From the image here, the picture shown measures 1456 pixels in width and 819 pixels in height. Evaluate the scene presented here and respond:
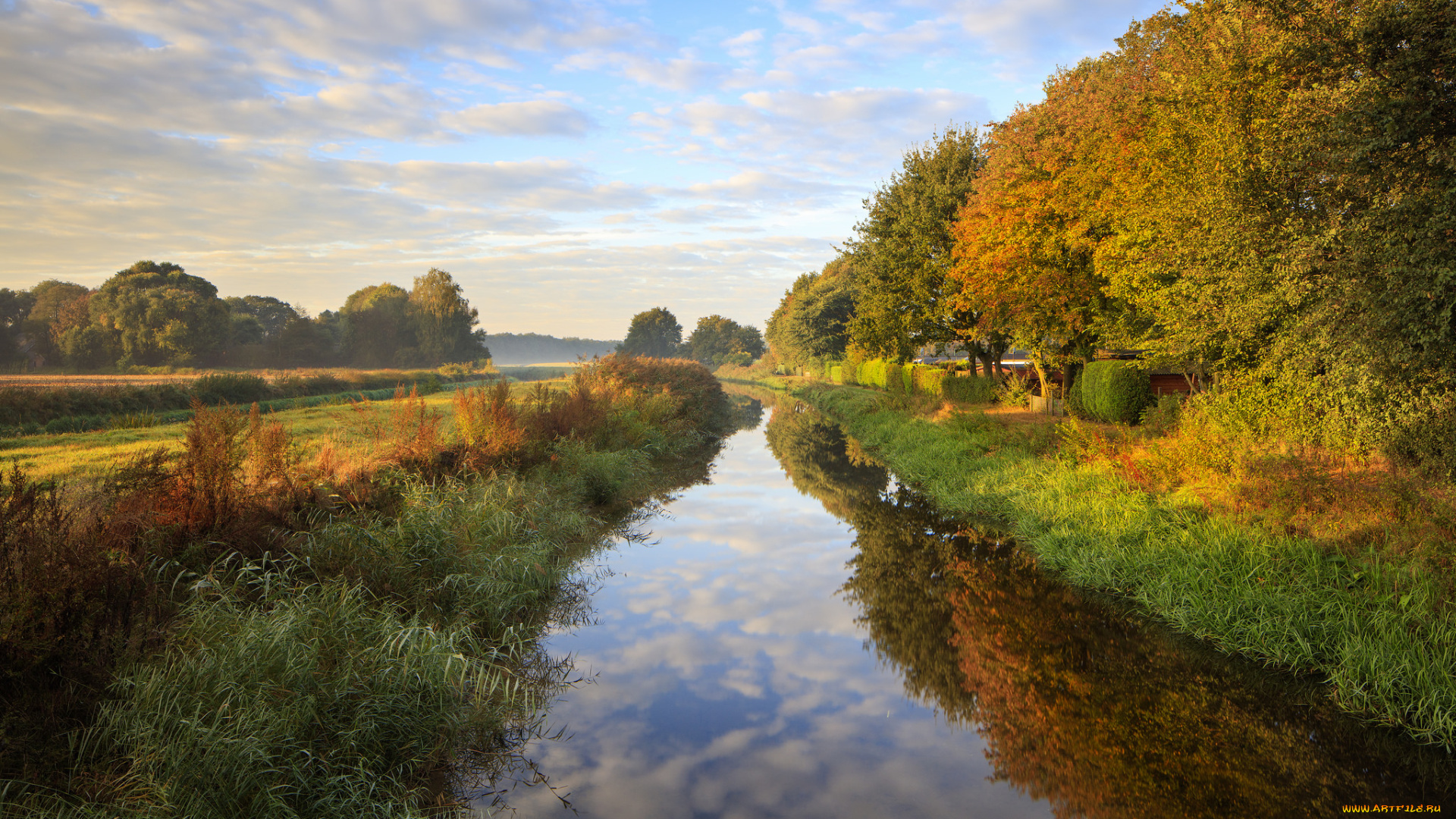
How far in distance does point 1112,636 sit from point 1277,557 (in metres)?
1.95

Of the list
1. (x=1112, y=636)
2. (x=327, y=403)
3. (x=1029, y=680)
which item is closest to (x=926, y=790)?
(x=1029, y=680)

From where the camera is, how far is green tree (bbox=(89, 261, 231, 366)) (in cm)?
5191

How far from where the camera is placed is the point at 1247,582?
23.5ft

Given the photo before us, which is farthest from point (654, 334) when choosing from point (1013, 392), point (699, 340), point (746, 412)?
point (1013, 392)

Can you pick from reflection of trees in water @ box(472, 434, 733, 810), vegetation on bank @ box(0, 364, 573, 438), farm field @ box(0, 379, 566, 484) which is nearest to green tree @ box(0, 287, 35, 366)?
vegetation on bank @ box(0, 364, 573, 438)

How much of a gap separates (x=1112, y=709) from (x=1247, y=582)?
2785 mm

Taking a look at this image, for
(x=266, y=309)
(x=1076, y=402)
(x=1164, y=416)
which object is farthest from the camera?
(x=266, y=309)

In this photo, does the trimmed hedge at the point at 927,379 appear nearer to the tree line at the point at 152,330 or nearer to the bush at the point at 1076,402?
the bush at the point at 1076,402

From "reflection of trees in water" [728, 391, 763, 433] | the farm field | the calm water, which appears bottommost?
"reflection of trees in water" [728, 391, 763, 433]

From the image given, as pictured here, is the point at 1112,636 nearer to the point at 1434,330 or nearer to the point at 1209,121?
the point at 1434,330

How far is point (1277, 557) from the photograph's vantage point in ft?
23.9

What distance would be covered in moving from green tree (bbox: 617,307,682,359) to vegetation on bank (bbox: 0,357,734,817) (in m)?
119

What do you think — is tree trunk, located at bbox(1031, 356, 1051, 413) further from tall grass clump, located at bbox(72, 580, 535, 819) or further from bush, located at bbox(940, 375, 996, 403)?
tall grass clump, located at bbox(72, 580, 535, 819)

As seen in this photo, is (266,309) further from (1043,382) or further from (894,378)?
(1043,382)
